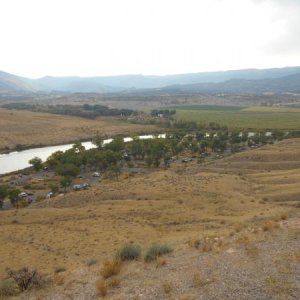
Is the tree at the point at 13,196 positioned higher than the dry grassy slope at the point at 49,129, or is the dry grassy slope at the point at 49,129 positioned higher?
the tree at the point at 13,196

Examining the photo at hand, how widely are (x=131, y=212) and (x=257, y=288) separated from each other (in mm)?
28796

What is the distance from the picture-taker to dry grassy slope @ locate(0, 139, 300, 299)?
19516mm

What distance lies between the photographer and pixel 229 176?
191 feet

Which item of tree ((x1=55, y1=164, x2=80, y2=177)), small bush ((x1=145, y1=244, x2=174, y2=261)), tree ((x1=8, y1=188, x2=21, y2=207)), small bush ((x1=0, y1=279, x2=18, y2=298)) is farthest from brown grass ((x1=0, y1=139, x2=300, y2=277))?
tree ((x1=55, y1=164, x2=80, y2=177))

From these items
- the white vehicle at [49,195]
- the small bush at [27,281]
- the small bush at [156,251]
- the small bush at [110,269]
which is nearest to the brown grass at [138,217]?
the small bush at [156,251]

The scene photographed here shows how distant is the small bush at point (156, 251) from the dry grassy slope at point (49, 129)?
12637 cm

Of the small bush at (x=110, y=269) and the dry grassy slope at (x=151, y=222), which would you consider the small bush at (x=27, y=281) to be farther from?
the small bush at (x=110, y=269)

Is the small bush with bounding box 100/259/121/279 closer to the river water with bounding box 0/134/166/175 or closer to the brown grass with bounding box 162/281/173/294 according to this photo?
the brown grass with bounding box 162/281/173/294

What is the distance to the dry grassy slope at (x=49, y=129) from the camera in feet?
502

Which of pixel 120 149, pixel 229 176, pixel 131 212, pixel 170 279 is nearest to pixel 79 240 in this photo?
pixel 131 212

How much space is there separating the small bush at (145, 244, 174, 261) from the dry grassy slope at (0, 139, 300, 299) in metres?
0.64

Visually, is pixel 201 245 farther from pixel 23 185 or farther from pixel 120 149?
pixel 120 149

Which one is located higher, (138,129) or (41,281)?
(41,281)

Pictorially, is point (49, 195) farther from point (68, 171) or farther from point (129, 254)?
point (129, 254)
